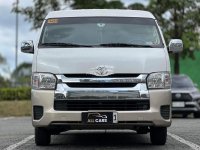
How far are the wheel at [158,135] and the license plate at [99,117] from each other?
3.76 ft

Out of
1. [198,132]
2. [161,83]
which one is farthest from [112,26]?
[198,132]

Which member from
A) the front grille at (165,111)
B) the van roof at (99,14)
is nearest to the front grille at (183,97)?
the van roof at (99,14)

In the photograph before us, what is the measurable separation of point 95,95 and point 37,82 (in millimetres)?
933

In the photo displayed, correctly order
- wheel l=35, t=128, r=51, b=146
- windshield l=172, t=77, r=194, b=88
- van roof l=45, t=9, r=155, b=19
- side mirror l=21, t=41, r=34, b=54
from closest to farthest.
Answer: wheel l=35, t=128, r=51, b=146 < side mirror l=21, t=41, r=34, b=54 < van roof l=45, t=9, r=155, b=19 < windshield l=172, t=77, r=194, b=88

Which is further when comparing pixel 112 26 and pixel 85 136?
pixel 85 136

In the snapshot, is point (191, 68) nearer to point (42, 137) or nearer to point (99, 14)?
point (99, 14)

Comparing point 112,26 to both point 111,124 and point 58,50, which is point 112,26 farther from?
point 111,124

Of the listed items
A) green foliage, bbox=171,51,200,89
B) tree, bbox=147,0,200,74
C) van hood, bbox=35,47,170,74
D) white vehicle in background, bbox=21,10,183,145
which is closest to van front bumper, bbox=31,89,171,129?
white vehicle in background, bbox=21,10,183,145

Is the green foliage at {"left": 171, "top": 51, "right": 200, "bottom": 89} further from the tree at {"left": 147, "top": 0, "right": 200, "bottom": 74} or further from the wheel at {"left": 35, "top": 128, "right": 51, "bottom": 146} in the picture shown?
the wheel at {"left": 35, "top": 128, "right": 51, "bottom": 146}

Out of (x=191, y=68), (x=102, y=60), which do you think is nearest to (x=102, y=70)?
(x=102, y=60)

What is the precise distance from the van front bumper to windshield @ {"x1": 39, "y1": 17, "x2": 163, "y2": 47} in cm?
106

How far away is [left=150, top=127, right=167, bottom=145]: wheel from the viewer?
9.43 m

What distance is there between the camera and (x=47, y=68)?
8812mm

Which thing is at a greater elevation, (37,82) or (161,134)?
(37,82)
